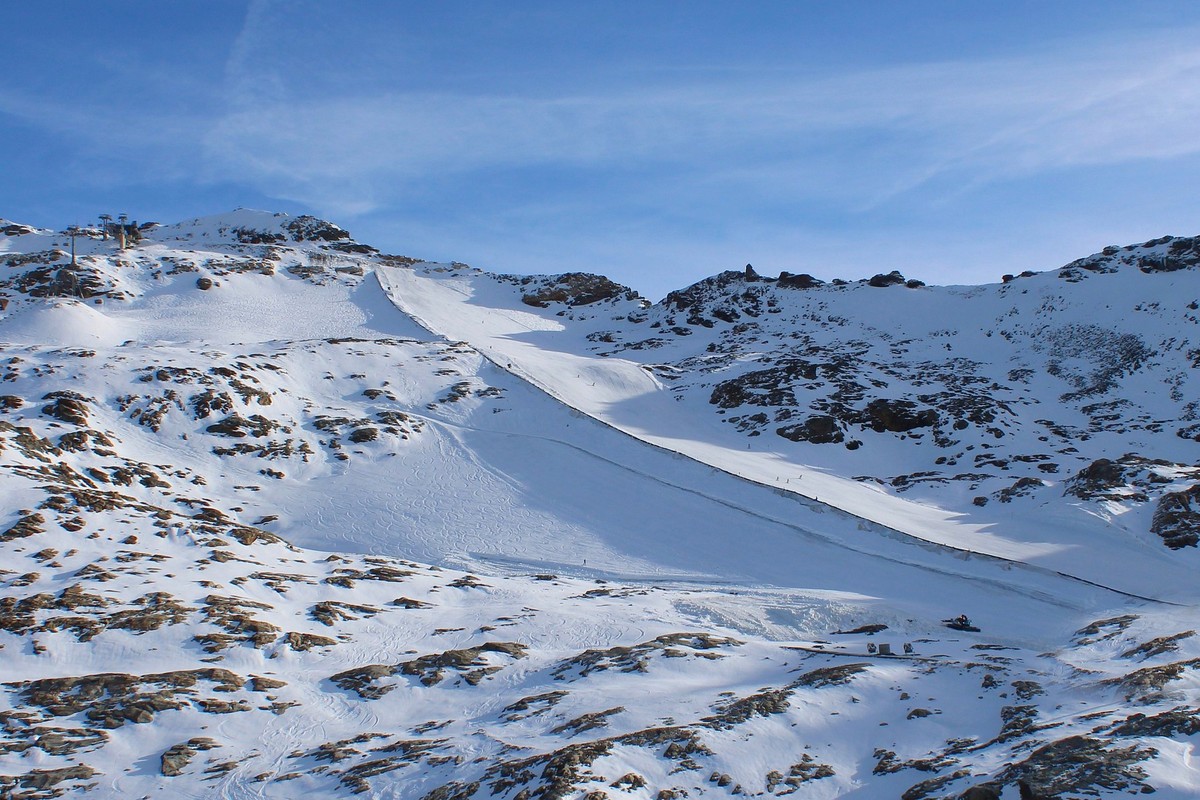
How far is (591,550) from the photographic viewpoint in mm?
25359

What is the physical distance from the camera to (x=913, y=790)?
31.6 feet

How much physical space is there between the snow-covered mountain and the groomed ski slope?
0.23m

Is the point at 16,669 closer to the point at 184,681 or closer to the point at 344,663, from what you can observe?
the point at 184,681

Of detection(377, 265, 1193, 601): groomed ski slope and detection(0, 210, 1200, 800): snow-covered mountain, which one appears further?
detection(377, 265, 1193, 601): groomed ski slope

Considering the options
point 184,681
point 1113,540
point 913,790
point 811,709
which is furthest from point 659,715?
point 1113,540

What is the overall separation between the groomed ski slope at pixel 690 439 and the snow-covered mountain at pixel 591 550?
9.0 inches

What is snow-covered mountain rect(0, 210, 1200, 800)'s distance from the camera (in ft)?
37.9

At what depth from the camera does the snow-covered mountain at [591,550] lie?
11.5m

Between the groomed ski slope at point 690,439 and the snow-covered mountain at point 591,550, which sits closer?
the snow-covered mountain at point 591,550

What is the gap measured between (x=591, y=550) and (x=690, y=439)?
12.3 meters

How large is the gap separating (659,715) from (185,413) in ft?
80.2

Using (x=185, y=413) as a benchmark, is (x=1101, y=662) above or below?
below

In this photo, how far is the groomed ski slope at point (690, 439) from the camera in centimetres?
2291

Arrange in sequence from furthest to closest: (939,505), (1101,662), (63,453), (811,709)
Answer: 1. (939,505)
2. (63,453)
3. (1101,662)
4. (811,709)
